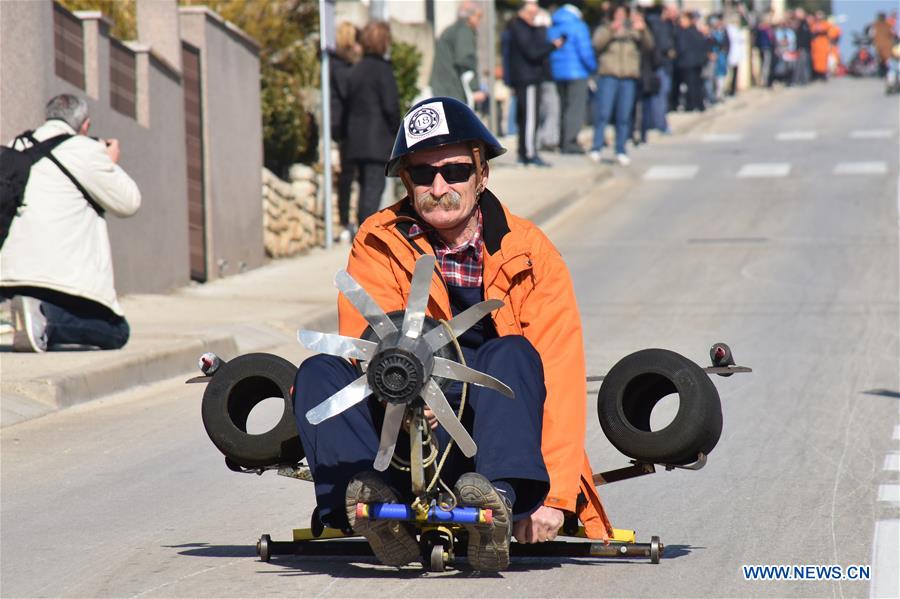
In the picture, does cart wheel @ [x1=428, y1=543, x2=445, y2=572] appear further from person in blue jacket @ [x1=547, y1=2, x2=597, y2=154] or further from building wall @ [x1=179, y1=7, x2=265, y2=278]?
person in blue jacket @ [x1=547, y1=2, x2=597, y2=154]

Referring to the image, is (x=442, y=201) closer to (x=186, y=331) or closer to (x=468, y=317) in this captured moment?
(x=468, y=317)

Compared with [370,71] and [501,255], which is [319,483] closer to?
[501,255]

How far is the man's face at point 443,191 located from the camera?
5.64 m

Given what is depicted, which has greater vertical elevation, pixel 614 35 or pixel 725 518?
pixel 614 35

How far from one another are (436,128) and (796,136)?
26407 mm

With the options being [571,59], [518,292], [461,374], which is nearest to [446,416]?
[461,374]

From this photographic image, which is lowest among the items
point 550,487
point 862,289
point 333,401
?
point 862,289

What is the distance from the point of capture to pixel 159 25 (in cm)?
1490

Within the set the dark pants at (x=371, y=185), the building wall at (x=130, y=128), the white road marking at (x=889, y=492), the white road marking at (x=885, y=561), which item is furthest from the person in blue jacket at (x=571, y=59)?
the white road marking at (x=885, y=561)

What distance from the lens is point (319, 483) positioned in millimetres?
5219

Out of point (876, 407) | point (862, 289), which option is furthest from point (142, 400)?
point (862, 289)

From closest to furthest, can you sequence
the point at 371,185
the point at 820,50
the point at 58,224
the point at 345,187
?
1. the point at 58,224
2. the point at 371,185
3. the point at 345,187
4. the point at 820,50

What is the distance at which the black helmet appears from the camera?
5551 mm

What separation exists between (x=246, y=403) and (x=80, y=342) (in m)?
5.23
